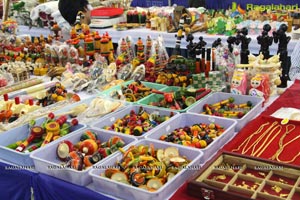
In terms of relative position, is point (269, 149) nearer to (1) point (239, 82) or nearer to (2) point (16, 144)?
(1) point (239, 82)

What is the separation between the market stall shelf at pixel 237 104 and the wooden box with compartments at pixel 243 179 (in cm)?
31

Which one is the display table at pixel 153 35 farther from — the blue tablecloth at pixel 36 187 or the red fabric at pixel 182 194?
the blue tablecloth at pixel 36 187

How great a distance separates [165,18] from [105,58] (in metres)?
1.51

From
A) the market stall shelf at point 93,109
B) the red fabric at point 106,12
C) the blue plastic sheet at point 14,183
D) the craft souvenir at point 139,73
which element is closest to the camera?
the blue plastic sheet at point 14,183

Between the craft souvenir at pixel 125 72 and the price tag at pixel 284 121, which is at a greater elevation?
the craft souvenir at pixel 125 72

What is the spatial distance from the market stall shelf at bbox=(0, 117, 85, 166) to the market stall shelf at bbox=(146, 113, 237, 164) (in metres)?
0.35

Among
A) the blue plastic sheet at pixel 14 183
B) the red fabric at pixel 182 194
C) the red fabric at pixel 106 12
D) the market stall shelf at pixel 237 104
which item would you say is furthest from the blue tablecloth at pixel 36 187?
the red fabric at pixel 106 12

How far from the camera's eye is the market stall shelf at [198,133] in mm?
1346

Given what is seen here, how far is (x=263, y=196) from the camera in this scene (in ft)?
3.43

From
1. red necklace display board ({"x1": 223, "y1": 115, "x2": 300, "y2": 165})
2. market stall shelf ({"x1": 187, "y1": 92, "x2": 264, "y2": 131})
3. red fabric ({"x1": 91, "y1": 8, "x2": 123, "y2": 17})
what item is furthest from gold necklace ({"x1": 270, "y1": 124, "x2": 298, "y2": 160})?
red fabric ({"x1": 91, "y1": 8, "x2": 123, "y2": 17})

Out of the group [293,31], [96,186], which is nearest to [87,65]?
[96,186]

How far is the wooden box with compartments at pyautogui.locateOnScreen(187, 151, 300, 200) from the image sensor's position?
3.48 ft

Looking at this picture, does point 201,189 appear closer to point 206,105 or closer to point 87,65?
point 206,105

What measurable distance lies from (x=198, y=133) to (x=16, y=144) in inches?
27.3
